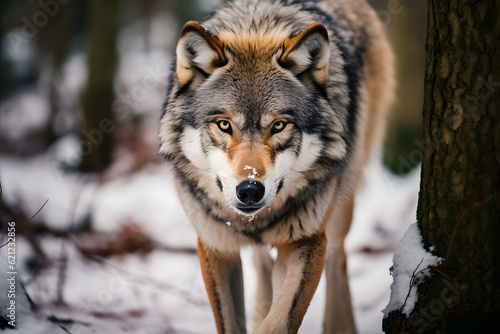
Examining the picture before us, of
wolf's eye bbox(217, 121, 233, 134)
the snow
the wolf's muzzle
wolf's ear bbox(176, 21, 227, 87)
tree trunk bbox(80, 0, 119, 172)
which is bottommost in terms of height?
the snow

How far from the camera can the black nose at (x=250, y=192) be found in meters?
2.68

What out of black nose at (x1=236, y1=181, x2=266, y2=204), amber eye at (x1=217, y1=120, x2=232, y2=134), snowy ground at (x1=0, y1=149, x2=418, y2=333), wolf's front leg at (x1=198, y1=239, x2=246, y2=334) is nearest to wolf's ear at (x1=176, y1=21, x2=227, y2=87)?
amber eye at (x1=217, y1=120, x2=232, y2=134)

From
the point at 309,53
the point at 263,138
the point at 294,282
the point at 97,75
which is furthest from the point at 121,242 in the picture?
the point at 309,53

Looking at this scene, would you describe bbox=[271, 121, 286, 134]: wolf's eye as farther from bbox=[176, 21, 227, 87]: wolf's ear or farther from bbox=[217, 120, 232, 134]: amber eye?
bbox=[176, 21, 227, 87]: wolf's ear

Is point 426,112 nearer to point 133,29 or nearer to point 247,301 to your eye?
point 247,301

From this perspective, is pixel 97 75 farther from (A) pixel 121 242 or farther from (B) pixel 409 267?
(B) pixel 409 267

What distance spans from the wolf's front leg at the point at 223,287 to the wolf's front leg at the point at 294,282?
293 millimetres

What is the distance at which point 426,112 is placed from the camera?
2.88 metres

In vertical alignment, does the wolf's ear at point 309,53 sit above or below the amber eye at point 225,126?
above

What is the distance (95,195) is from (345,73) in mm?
4529

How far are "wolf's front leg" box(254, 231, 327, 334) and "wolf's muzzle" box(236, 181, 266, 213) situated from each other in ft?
2.40

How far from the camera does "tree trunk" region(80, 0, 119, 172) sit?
7645mm

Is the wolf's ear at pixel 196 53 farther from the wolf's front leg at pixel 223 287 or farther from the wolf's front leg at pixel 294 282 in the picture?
the wolf's front leg at pixel 294 282

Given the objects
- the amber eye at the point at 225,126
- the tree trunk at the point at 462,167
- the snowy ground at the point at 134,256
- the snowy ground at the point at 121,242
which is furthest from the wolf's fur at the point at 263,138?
the snowy ground at the point at 134,256
